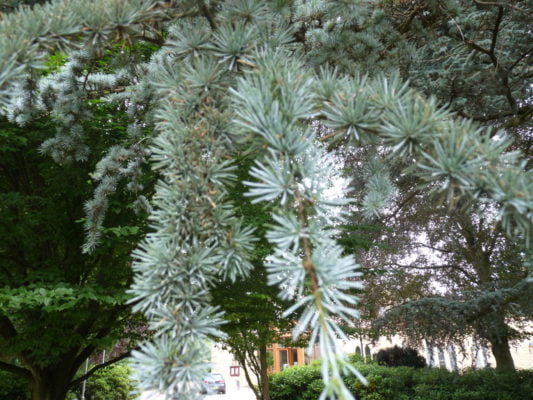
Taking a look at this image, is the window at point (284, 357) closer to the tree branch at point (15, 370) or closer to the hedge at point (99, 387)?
the hedge at point (99, 387)

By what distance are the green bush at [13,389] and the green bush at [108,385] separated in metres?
2.71

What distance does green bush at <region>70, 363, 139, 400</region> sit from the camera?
567 inches

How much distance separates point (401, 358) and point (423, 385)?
5339 mm

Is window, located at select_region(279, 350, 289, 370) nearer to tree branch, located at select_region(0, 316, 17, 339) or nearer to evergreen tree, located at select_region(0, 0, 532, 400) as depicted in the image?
tree branch, located at select_region(0, 316, 17, 339)

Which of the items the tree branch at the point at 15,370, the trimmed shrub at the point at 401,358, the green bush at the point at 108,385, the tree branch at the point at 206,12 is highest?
the tree branch at the point at 206,12

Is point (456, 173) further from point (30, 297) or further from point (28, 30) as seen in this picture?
point (30, 297)

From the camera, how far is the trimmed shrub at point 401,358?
15781mm

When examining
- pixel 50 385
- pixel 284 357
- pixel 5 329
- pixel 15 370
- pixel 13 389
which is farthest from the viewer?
pixel 284 357

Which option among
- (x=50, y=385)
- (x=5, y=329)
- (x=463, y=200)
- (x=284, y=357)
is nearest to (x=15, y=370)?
(x=50, y=385)

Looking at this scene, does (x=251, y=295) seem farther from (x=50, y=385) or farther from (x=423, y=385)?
(x=423, y=385)

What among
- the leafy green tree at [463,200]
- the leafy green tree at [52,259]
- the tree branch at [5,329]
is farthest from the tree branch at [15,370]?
the leafy green tree at [463,200]

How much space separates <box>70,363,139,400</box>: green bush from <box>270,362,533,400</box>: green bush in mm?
5765

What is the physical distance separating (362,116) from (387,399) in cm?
1273

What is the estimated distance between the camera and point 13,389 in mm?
10852
